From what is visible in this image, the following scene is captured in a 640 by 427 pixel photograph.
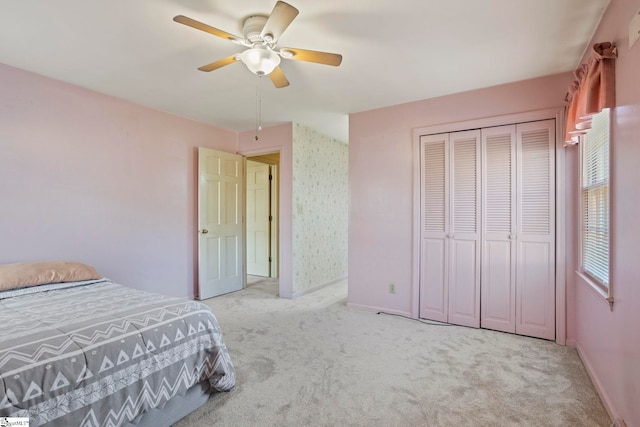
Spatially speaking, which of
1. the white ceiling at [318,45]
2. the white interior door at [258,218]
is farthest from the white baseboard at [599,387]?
the white interior door at [258,218]

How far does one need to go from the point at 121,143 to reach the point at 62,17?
1.59 m

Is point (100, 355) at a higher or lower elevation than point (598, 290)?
lower

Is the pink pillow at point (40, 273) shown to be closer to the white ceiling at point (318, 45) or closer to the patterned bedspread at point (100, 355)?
the patterned bedspread at point (100, 355)

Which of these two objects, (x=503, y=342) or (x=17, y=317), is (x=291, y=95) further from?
(x=503, y=342)

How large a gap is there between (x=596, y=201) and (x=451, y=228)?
1194 mm

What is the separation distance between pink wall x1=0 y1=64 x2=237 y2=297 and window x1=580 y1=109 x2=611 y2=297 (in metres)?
4.11

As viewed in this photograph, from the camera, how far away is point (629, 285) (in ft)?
5.09

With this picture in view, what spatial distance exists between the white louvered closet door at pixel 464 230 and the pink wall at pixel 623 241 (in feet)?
3.79

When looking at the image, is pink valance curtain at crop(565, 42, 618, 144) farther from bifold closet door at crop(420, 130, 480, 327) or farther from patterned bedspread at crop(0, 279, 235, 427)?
patterned bedspread at crop(0, 279, 235, 427)

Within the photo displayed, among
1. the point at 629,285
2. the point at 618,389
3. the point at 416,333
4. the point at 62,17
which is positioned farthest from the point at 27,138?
the point at 618,389

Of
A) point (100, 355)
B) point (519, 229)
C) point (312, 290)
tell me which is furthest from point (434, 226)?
point (100, 355)

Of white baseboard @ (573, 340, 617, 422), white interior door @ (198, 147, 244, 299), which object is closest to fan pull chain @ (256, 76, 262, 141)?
white interior door @ (198, 147, 244, 299)

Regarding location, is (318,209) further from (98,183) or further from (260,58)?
(260,58)

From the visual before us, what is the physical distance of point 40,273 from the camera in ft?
7.82
